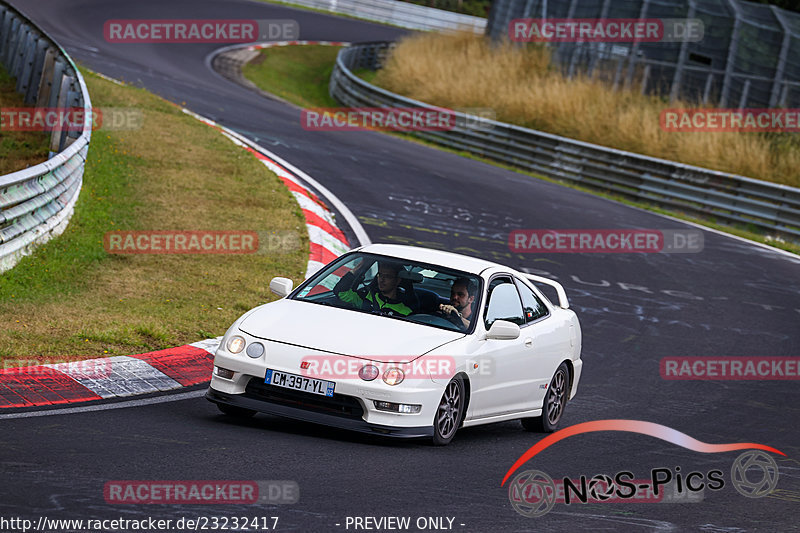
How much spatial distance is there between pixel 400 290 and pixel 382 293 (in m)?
0.14

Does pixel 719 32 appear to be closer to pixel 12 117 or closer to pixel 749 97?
pixel 749 97

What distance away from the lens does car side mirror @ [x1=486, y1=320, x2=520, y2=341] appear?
8.19m

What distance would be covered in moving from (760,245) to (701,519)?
1515cm

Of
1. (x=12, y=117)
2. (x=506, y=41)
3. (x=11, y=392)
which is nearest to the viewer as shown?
(x=11, y=392)

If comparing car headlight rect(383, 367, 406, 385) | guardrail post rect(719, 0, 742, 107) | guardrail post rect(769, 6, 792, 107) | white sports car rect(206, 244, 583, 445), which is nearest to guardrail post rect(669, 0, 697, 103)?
guardrail post rect(719, 0, 742, 107)

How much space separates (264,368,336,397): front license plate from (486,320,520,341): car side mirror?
57.8 inches

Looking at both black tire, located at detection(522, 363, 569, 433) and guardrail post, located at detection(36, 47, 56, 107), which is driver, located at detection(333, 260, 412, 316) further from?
guardrail post, located at detection(36, 47, 56, 107)

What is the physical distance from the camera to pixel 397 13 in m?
55.6

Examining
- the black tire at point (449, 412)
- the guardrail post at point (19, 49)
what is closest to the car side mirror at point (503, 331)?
the black tire at point (449, 412)

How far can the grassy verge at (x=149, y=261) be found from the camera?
31.3 ft

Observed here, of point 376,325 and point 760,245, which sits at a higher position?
point 376,325

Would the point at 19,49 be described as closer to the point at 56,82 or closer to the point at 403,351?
the point at 56,82

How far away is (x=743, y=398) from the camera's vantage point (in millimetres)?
11352

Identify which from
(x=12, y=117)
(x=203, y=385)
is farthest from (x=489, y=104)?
(x=203, y=385)
